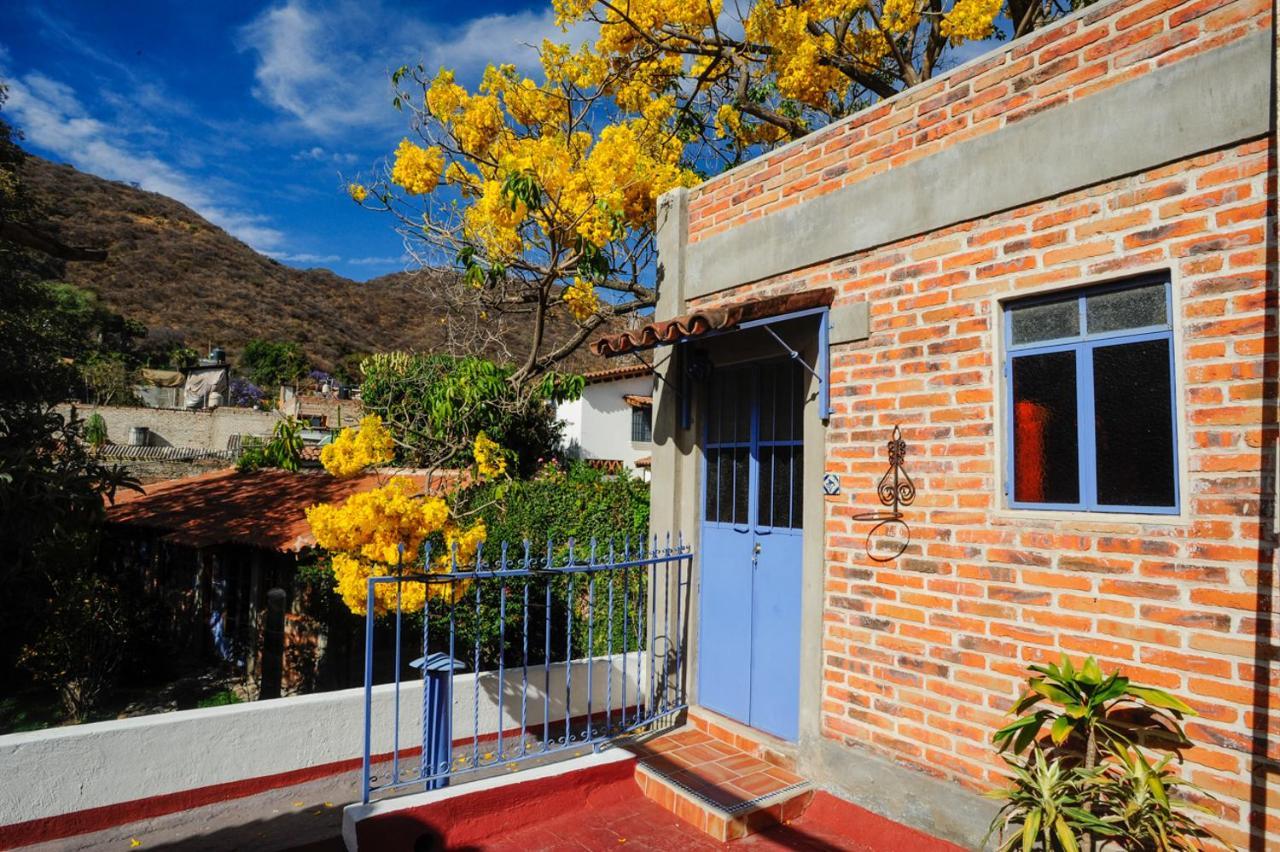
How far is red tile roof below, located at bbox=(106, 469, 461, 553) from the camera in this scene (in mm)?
10180

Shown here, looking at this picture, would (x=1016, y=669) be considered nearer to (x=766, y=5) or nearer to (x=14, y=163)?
(x=766, y=5)

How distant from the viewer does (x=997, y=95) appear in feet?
13.5

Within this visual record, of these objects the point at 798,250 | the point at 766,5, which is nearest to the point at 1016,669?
the point at 798,250

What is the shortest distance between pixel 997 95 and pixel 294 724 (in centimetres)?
633

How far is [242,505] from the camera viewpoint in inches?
470

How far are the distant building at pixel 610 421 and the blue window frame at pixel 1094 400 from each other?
72.7ft

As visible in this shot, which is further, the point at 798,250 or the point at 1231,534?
the point at 798,250

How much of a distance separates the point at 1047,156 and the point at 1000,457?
1.63m

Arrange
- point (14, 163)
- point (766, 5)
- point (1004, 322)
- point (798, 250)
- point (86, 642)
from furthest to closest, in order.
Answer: point (14, 163) < point (766, 5) < point (86, 642) < point (798, 250) < point (1004, 322)

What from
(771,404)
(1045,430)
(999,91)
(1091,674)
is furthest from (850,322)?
(1091,674)

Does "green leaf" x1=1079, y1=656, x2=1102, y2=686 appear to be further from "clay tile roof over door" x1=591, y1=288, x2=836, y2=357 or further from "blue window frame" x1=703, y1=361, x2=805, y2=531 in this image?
"clay tile roof over door" x1=591, y1=288, x2=836, y2=357

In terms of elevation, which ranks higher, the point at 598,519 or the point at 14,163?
the point at 14,163

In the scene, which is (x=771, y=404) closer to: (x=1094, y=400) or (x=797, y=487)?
(x=797, y=487)

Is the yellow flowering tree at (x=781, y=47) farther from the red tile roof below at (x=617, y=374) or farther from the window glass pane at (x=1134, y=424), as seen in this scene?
the red tile roof below at (x=617, y=374)
